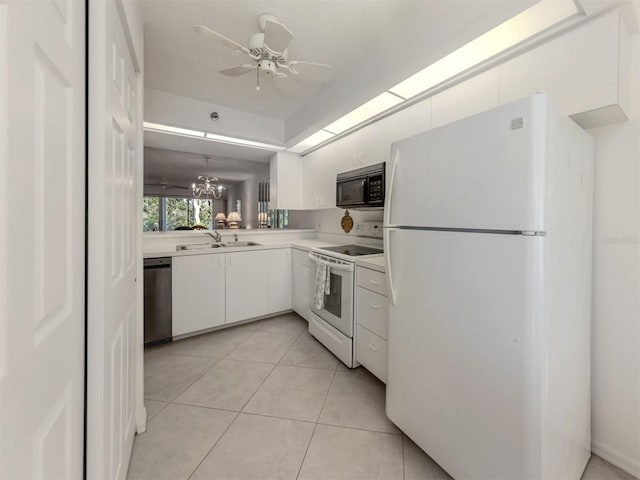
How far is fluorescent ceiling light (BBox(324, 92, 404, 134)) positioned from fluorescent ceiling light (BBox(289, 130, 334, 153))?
0.12 metres

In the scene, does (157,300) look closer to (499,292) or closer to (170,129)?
(170,129)

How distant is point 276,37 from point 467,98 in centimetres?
124

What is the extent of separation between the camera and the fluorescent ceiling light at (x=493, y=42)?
4.08 ft

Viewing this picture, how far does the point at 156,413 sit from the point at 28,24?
203 cm

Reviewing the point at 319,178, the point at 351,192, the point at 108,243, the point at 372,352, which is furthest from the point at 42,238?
the point at 319,178

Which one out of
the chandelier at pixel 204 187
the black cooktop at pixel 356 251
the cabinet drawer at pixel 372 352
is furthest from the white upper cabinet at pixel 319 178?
the chandelier at pixel 204 187

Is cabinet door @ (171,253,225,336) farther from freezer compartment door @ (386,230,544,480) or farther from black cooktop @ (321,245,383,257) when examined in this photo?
freezer compartment door @ (386,230,544,480)

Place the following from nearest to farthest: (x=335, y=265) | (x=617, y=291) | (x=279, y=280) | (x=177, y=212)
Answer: (x=617, y=291)
(x=335, y=265)
(x=279, y=280)
(x=177, y=212)

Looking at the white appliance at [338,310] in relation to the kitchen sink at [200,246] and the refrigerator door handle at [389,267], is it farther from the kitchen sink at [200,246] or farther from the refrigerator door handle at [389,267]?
the kitchen sink at [200,246]

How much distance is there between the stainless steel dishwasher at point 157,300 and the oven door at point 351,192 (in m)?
1.82

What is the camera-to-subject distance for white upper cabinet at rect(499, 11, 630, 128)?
3.75 ft

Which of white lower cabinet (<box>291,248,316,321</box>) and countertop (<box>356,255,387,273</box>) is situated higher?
countertop (<box>356,255,387,273</box>)

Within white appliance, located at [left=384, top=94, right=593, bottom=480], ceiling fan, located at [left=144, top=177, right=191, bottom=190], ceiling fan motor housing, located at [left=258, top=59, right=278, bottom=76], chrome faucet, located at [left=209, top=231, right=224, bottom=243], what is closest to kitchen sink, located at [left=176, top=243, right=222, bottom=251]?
chrome faucet, located at [left=209, top=231, right=224, bottom=243]

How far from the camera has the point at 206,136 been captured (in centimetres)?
323
